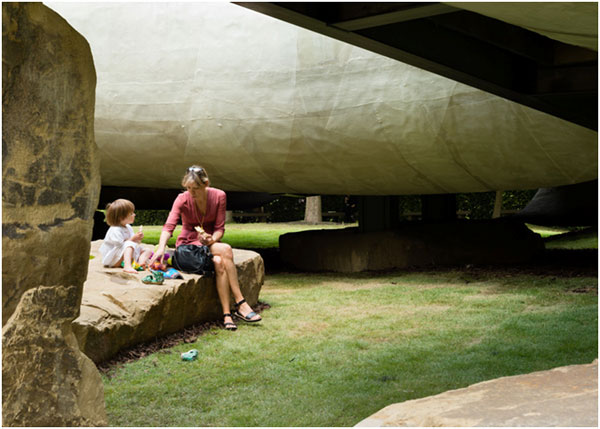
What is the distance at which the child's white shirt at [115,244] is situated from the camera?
583cm

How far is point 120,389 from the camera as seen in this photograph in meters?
4.18

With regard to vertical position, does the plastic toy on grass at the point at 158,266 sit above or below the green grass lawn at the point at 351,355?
above

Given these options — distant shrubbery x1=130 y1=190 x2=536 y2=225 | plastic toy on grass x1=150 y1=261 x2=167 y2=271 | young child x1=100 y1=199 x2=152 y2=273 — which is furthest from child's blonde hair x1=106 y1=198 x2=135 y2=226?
distant shrubbery x1=130 y1=190 x2=536 y2=225

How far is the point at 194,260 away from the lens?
5918 mm

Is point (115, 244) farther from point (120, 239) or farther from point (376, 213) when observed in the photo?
point (376, 213)

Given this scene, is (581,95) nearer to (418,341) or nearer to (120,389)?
(418,341)

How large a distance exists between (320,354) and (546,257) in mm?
6945

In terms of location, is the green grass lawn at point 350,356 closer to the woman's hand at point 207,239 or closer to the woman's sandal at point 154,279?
the woman's sandal at point 154,279

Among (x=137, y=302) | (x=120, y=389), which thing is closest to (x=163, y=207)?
(x=137, y=302)

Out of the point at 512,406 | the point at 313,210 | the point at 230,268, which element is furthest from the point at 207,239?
the point at 313,210

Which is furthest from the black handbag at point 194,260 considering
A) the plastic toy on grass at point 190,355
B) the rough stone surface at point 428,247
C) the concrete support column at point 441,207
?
the concrete support column at point 441,207

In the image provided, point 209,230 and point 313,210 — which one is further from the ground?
point 209,230

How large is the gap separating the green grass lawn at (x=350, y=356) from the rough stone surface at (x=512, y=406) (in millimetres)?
1029

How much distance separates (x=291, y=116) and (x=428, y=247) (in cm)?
305
